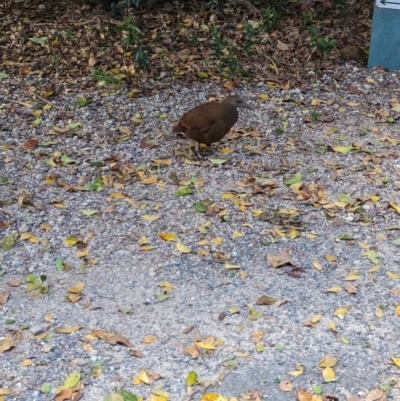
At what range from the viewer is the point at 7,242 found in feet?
15.2

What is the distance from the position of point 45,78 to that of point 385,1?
137 inches

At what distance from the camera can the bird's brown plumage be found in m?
5.46

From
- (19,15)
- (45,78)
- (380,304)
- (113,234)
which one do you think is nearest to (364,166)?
(380,304)

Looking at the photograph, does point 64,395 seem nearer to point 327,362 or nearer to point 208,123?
point 327,362

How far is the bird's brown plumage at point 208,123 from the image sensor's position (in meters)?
5.46

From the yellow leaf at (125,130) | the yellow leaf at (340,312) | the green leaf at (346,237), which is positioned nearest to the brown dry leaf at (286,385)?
the yellow leaf at (340,312)

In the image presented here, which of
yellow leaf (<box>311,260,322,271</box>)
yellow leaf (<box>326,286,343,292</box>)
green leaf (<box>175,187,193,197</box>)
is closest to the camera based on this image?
yellow leaf (<box>326,286,343,292</box>)

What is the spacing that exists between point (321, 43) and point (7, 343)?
4791mm

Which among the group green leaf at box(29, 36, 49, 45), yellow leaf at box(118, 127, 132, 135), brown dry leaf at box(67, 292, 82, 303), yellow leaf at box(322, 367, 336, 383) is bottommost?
brown dry leaf at box(67, 292, 82, 303)

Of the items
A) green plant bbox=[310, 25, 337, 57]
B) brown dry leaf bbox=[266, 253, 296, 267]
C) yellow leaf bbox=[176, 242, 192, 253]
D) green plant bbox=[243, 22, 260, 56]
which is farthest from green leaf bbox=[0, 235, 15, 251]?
green plant bbox=[310, 25, 337, 57]

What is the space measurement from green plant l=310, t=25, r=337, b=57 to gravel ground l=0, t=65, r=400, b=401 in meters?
0.57

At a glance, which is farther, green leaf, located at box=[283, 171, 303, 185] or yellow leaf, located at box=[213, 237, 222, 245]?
green leaf, located at box=[283, 171, 303, 185]

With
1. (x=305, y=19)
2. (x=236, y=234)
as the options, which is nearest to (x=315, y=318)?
(x=236, y=234)

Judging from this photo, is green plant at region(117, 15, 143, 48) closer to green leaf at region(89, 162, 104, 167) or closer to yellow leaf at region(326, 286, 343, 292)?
green leaf at region(89, 162, 104, 167)
